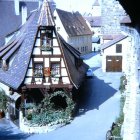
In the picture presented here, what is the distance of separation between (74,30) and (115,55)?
52.5ft

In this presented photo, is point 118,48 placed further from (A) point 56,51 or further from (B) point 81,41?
(B) point 81,41

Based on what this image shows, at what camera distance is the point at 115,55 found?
142 feet

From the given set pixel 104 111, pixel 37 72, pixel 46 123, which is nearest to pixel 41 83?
pixel 37 72

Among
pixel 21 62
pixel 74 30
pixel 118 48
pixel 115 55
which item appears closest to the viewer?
pixel 21 62

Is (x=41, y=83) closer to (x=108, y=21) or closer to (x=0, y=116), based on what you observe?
(x=0, y=116)

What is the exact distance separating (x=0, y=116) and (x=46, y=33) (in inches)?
278

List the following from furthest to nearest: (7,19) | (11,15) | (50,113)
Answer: (11,15), (7,19), (50,113)

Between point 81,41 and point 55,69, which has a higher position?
point 81,41

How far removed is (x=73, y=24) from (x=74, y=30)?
1.90 meters

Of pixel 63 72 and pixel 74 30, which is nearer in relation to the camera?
pixel 63 72

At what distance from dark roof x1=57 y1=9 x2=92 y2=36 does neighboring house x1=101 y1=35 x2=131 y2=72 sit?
39.4 feet

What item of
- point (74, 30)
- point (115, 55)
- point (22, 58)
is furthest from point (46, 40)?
point (74, 30)

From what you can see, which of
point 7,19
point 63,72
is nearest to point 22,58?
point 63,72

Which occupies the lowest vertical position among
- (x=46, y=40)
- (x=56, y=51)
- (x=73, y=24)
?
(x=56, y=51)
